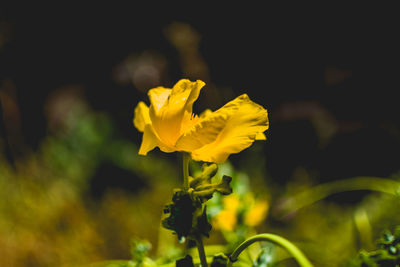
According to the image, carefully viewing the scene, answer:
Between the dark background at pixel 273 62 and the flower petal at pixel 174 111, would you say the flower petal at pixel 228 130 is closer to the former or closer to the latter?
the flower petal at pixel 174 111

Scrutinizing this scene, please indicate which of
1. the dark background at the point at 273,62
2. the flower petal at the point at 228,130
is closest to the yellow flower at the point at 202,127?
the flower petal at the point at 228,130

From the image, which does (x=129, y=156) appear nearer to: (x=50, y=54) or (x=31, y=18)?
(x=50, y=54)

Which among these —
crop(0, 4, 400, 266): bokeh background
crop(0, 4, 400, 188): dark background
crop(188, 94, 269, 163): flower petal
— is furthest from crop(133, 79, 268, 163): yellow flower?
crop(0, 4, 400, 188): dark background

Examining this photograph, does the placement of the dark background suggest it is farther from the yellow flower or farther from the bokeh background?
the yellow flower

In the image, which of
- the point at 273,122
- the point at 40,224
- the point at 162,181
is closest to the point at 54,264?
the point at 40,224

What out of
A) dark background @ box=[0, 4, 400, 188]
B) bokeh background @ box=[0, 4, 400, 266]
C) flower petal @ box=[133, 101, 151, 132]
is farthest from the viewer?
dark background @ box=[0, 4, 400, 188]

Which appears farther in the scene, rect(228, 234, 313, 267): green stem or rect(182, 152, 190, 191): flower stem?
rect(182, 152, 190, 191): flower stem
